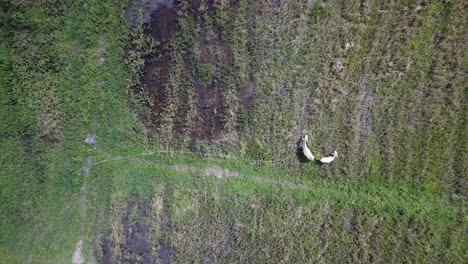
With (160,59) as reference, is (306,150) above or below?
below

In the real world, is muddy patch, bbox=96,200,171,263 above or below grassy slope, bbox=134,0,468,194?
below

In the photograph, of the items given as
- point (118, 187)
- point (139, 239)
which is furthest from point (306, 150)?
point (118, 187)

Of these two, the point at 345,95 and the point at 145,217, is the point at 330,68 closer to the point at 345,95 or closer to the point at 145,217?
the point at 345,95

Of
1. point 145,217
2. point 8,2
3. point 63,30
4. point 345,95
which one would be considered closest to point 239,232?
point 145,217

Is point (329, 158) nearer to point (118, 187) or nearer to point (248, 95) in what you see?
point (248, 95)

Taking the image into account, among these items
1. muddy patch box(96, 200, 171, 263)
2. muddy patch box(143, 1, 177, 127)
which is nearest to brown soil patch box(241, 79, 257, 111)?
muddy patch box(143, 1, 177, 127)

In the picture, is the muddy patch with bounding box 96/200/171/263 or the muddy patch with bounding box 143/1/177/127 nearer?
the muddy patch with bounding box 96/200/171/263

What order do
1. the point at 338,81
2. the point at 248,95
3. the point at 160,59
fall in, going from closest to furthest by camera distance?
1. the point at 338,81
2. the point at 248,95
3. the point at 160,59

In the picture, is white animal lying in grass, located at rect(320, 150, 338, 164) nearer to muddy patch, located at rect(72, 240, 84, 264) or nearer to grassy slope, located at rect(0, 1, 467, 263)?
grassy slope, located at rect(0, 1, 467, 263)

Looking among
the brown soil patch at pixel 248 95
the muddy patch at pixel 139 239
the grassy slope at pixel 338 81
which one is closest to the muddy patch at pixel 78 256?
the muddy patch at pixel 139 239
